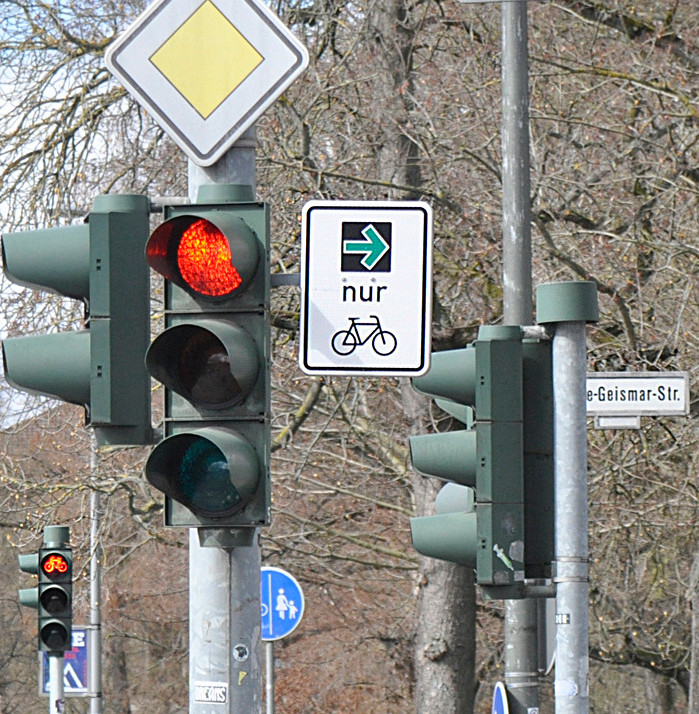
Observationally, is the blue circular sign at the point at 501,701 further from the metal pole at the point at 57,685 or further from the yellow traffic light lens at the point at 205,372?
the metal pole at the point at 57,685

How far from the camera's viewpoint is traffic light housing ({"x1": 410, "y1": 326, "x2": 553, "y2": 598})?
16.5 ft

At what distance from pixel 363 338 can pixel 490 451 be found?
1.00m

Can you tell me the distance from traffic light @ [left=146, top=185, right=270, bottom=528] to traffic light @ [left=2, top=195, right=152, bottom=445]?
91 millimetres

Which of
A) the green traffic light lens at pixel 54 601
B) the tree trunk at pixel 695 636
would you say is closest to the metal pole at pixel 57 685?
the green traffic light lens at pixel 54 601

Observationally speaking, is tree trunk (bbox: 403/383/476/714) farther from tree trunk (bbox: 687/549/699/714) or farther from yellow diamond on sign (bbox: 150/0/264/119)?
yellow diamond on sign (bbox: 150/0/264/119)

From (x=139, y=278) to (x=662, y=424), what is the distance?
9.43m

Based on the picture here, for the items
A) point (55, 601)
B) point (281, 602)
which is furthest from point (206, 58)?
point (55, 601)

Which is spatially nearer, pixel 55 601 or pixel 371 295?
pixel 371 295

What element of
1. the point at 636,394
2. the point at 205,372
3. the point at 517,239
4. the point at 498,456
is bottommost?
the point at 498,456

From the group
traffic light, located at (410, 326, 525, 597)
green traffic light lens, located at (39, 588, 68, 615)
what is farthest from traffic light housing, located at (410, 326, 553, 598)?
green traffic light lens, located at (39, 588, 68, 615)

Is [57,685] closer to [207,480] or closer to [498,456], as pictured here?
[498,456]

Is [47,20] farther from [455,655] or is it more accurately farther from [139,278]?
[139,278]

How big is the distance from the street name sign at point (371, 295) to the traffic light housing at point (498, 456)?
0.84 meters

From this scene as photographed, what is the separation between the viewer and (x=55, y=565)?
54.6ft
